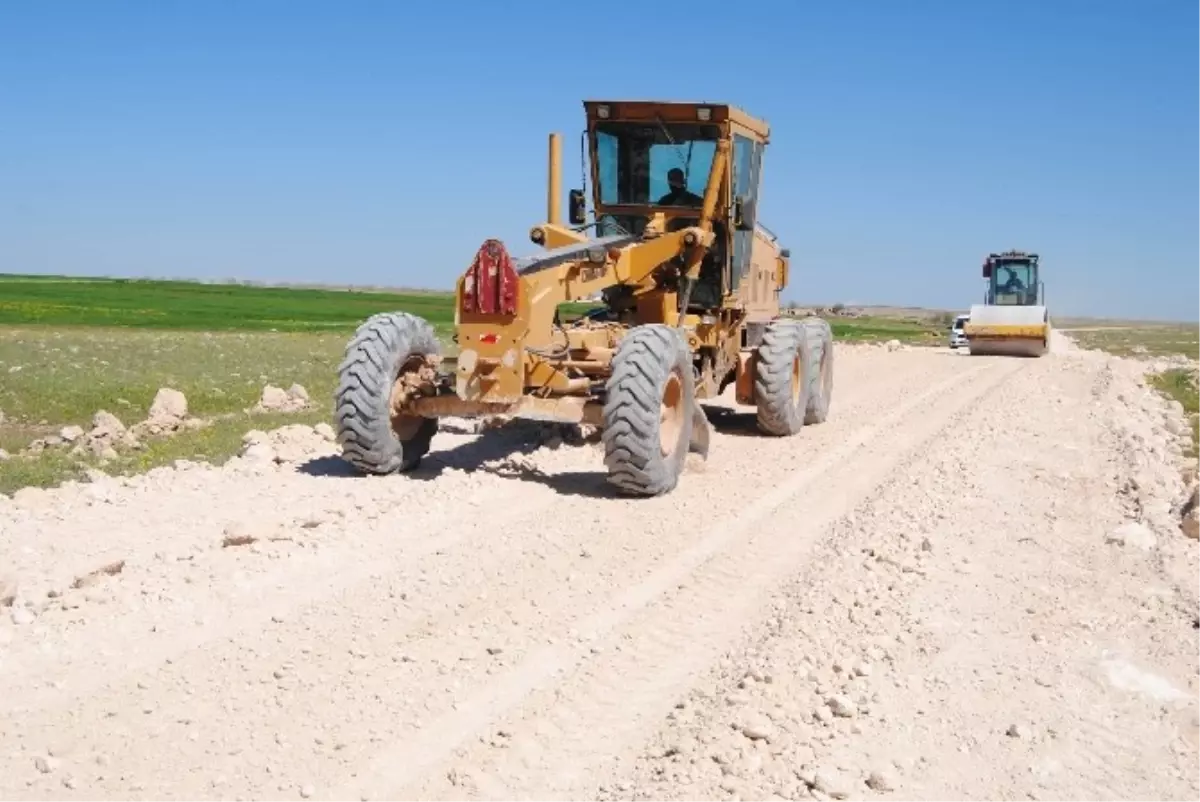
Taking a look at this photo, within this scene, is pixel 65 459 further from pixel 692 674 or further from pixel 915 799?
pixel 915 799

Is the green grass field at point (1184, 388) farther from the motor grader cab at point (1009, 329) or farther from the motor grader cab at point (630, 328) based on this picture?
the motor grader cab at point (630, 328)

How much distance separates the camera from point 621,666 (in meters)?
5.64

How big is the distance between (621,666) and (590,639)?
36cm

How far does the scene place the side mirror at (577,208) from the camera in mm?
12789

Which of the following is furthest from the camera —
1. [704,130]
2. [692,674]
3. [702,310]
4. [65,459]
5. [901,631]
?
[702,310]

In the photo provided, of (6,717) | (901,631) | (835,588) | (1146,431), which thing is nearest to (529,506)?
(835,588)

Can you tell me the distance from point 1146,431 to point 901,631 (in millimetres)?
10403

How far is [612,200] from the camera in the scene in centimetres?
1276

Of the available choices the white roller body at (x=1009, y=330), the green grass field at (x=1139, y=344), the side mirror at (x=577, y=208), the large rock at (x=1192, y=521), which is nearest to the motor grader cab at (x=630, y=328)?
the side mirror at (x=577, y=208)

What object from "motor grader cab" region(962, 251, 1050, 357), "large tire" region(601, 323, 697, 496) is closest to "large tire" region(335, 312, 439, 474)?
"large tire" region(601, 323, 697, 496)

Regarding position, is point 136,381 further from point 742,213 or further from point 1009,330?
point 1009,330

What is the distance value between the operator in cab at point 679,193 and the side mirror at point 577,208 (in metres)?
0.86

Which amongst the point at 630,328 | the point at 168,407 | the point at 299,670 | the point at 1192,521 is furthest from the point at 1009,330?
the point at 299,670

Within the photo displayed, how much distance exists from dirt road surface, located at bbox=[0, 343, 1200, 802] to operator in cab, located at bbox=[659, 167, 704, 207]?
3484mm
